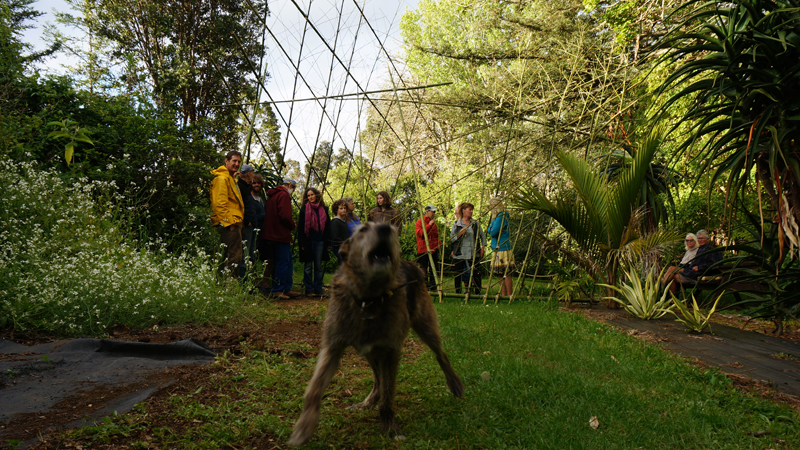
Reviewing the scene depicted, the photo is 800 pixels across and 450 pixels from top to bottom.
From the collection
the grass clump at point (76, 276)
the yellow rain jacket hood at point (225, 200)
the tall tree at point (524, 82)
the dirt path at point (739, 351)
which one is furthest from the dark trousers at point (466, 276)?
the grass clump at point (76, 276)

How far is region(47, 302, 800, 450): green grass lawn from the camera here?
272 centimetres

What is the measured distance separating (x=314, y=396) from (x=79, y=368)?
7.36ft

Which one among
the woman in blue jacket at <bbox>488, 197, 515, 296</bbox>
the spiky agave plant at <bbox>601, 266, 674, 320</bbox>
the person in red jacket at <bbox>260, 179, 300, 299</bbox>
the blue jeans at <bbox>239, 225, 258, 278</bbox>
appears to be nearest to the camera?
the spiky agave plant at <bbox>601, 266, 674, 320</bbox>

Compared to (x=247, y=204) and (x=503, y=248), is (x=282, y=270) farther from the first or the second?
(x=503, y=248)

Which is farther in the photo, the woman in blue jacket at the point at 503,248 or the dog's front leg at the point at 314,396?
the woman in blue jacket at the point at 503,248

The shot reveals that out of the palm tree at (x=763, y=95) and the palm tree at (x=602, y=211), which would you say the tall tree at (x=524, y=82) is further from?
the palm tree at (x=763, y=95)

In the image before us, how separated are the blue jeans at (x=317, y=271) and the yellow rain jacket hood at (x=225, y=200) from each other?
1802 mm

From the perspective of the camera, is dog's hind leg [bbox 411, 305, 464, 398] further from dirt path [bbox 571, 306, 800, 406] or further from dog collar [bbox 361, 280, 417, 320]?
dirt path [bbox 571, 306, 800, 406]

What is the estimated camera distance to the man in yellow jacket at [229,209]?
6.68 metres

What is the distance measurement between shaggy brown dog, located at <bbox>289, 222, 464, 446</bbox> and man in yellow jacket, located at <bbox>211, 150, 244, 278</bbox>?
4.26 meters

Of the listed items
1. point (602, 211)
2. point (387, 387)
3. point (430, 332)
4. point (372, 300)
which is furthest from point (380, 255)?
point (602, 211)

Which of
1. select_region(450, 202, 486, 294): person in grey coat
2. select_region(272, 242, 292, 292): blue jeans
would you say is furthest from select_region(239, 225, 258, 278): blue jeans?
select_region(450, 202, 486, 294): person in grey coat

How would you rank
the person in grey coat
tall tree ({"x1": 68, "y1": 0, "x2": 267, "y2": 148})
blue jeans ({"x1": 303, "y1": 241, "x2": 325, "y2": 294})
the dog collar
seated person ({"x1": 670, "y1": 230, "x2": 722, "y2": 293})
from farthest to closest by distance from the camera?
tall tree ({"x1": 68, "y1": 0, "x2": 267, "y2": 148}) → the person in grey coat → blue jeans ({"x1": 303, "y1": 241, "x2": 325, "y2": 294}) → seated person ({"x1": 670, "y1": 230, "x2": 722, "y2": 293}) → the dog collar

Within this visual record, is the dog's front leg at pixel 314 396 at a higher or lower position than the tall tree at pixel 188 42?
lower
